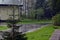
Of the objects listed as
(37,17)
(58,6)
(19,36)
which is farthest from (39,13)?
(19,36)

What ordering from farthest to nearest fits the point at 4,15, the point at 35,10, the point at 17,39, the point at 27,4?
the point at 27,4 < the point at 35,10 < the point at 4,15 < the point at 17,39

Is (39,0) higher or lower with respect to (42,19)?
higher

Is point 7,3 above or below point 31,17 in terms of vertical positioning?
above

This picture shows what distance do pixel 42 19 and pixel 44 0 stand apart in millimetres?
4004

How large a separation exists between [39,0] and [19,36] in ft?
70.9

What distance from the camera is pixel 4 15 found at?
22.1 meters

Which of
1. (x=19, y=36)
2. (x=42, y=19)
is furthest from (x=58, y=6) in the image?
(x=19, y=36)

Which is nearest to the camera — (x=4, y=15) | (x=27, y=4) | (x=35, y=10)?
(x=4, y=15)

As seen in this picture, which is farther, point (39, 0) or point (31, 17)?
point (39, 0)

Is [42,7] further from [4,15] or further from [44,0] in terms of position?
[4,15]

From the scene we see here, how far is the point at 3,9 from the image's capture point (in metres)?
22.4

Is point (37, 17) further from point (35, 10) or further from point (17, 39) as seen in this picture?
point (17, 39)

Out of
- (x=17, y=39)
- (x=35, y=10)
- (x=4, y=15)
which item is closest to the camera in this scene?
(x=17, y=39)

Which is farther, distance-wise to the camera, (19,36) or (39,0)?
(39,0)
